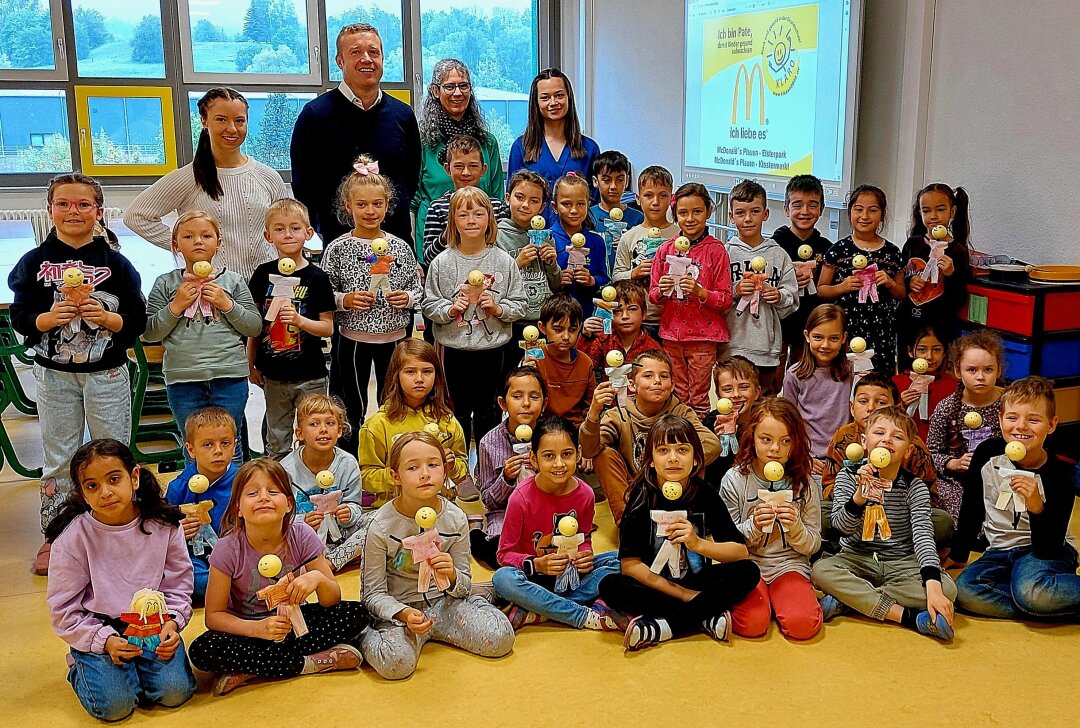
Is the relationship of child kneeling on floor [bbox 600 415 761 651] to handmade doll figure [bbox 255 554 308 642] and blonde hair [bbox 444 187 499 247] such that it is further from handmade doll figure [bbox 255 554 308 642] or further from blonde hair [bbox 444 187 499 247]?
blonde hair [bbox 444 187 499 247]

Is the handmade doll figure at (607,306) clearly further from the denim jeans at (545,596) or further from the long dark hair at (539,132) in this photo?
the denim jeans at (545,596)

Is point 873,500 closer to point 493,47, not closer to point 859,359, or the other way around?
point 859,359

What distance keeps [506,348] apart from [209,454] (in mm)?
1630

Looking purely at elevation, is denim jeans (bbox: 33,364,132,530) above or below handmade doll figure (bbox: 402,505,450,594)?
above

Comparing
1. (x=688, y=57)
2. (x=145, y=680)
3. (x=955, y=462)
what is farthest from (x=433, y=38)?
(x=145, y=680)

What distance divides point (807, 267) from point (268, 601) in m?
3.07

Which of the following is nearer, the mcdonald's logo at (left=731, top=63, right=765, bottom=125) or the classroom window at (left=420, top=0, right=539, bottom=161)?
the mcdonald's logo at (left=731, top=63, right=765, bottom=125)

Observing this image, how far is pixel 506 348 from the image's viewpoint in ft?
16.1

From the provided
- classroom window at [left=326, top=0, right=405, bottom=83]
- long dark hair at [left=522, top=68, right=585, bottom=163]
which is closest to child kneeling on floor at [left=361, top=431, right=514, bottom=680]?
long dark hair at [left=522, top=68, right=585, bottom=163]

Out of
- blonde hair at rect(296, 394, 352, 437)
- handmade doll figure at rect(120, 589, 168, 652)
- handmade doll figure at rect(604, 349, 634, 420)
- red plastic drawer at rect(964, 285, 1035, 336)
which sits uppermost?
red plastic drawer at rect(964, 285, 1035, 336)

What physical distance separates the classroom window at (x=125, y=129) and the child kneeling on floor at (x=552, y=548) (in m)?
6.60

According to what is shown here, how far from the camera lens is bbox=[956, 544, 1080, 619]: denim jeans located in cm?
346

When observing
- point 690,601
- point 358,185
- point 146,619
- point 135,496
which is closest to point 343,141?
point 358,185

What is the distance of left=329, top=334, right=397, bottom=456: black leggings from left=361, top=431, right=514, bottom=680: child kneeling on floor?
123 centimetres
